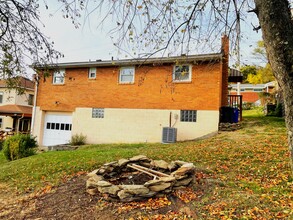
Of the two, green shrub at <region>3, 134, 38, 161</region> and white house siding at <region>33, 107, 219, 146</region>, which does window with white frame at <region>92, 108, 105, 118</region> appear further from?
green shrub at <region>3, 134, 38, 161</region>

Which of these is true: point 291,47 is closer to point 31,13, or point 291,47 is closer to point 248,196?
point 248,196

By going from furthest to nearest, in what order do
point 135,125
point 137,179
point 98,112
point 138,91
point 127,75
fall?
1. point 98,112
2. point 127,75
3. point 138,91
4. point 135,125
5. point 137,179

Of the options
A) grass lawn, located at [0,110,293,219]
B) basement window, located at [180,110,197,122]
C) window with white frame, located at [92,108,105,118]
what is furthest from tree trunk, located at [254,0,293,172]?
window with white frame, located at [92,108,105,118]

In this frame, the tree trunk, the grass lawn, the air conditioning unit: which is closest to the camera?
the tree trunk

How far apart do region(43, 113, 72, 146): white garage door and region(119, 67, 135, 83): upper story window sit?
5.19 meters

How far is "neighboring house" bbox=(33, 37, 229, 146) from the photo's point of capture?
14242 mm

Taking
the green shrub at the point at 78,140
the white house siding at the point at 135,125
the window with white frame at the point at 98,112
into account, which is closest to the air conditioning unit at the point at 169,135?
the white house siding at the point at 135,125

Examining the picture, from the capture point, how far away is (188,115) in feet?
48.0

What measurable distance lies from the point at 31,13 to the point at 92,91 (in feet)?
36.8

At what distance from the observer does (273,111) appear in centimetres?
2170

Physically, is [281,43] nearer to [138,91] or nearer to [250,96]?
[138,91]

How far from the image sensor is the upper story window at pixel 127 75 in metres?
16.2

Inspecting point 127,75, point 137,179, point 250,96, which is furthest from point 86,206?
point 250,96

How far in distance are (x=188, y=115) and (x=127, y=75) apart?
509 cm
